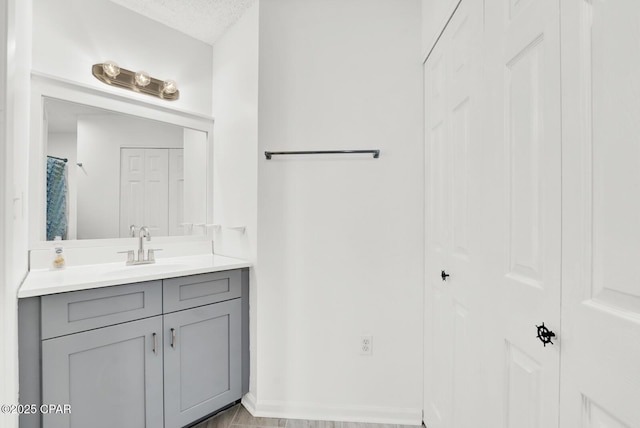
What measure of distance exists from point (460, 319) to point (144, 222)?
1.95 metres

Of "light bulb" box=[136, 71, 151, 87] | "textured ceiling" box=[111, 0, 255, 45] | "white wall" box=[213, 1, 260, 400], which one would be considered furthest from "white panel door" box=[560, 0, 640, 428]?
"light bulb" box=[136, 71, 151, 87]

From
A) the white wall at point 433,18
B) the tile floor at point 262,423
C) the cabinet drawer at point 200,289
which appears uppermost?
the white wall at point 433,18

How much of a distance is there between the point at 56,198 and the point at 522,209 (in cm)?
222

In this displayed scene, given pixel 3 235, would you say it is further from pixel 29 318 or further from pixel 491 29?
pixel 491 29

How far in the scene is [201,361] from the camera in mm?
1676

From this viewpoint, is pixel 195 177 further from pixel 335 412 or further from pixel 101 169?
pixel 335 412

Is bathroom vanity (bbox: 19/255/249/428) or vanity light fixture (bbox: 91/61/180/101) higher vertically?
vanity light fixture (bbox: 91/61/180/101)

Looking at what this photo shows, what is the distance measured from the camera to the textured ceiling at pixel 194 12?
6.29 ft

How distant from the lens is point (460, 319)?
1289 mm

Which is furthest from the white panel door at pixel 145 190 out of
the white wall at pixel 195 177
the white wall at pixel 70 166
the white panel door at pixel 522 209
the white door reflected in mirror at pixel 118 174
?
the white panel door at pixel 522 209

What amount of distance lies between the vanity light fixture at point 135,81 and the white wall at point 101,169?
0.67ft

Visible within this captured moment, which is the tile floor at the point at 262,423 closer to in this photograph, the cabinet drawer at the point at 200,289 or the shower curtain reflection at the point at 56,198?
the cabinet drawer at the point at 200,289

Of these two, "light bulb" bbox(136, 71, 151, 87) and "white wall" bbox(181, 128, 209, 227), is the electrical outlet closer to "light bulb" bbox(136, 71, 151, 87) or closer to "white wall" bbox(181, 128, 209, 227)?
"white wall" bbox(181, 128, 209, 227)

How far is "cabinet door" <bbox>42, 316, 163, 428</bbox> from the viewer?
1.24 m
